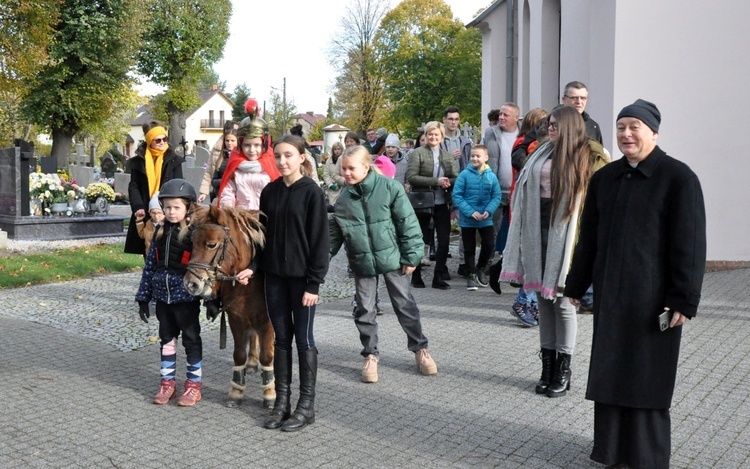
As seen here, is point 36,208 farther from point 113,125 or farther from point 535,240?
point 113,125

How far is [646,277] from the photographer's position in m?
4.29

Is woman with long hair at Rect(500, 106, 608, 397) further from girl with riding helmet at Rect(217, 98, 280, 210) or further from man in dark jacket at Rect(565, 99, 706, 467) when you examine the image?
girl with riding helmet at Rect(217, 98, 280, 210)

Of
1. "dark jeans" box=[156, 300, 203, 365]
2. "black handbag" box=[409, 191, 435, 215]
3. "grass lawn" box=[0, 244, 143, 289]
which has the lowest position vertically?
"grass lawn" box=[0, 244, 143, 289]

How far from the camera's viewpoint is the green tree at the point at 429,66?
52656 millimetres

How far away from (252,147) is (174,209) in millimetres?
1163

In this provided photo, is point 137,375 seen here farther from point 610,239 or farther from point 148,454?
point 610,239

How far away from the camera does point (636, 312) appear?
4297mm

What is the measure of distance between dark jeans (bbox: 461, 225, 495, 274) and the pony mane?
550cm

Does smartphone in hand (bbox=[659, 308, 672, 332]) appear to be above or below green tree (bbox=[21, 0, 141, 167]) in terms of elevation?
below

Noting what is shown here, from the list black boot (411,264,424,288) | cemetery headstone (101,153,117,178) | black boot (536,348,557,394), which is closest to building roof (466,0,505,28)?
black boot (411,264,424,288)

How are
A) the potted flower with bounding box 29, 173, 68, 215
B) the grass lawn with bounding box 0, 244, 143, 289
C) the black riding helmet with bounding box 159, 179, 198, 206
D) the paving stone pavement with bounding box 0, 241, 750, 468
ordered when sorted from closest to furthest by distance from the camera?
the paving stone pavement with bounding box 0, 241, 750, 468, the black riding helmet with bounding box 159, 179, 198, 206, the grass lawn with bounding box 0, 244, 143, 289, the potted flower with bounding box 29, 173, 68, 215

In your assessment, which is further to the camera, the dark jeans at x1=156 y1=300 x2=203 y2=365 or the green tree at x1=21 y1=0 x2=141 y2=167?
the green tree at x1=21 y1=0 x2=141 y2=167

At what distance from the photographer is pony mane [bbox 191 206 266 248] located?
5406 mm

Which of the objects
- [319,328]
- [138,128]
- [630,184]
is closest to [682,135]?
[319,328]
